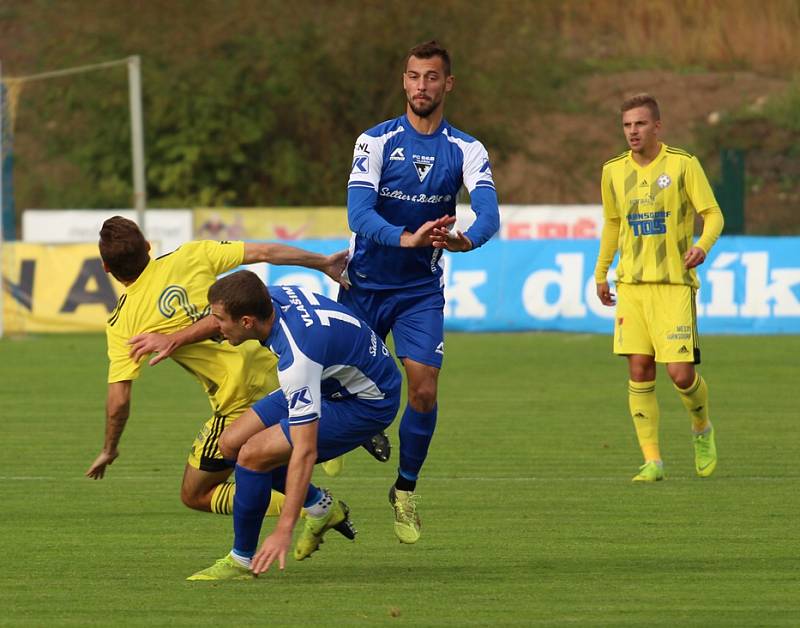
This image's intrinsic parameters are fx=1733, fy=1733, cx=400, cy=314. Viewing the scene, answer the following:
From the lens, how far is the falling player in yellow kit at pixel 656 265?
10438 mm

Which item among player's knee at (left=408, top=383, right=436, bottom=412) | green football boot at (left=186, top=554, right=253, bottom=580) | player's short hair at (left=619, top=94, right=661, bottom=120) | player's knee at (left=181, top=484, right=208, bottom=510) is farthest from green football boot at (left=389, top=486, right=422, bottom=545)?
player's short hair at (left=619, top=94, right=661, bottom=120)

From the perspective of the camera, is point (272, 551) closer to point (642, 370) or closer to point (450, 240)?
point (450, 240)

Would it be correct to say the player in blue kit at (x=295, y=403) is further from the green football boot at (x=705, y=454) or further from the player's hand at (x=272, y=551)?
the green football boot at (x=705, y=454)

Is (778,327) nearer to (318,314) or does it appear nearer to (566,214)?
(566,214)

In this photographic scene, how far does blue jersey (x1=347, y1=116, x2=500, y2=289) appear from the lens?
28.6 feet

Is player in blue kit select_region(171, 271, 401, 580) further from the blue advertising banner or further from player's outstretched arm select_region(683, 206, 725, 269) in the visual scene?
the blue advertising banner

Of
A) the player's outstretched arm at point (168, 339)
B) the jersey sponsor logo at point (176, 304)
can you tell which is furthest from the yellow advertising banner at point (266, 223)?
the player's outstretched arm at point (168, 339)

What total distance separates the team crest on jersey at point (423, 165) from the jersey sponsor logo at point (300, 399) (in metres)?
2.35

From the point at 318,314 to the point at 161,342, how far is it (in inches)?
44.0

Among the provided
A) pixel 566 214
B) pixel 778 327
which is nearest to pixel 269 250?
pixel 778 327

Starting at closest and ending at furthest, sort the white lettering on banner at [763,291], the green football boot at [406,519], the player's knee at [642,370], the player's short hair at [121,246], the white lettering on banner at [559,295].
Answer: the player's short hair at [121,246] → the green football boot at [406,519] → the player's knee at [642,370] → the white lettering on banner at [763,291] → the white lettering on banner at [559,295]

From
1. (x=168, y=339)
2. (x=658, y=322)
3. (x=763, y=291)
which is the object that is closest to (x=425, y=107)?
(x=168, y=339)

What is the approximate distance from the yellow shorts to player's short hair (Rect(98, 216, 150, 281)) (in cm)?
364

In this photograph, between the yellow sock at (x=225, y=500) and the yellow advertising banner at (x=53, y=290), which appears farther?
the yellow advertising banner at (x=53, y=290)
